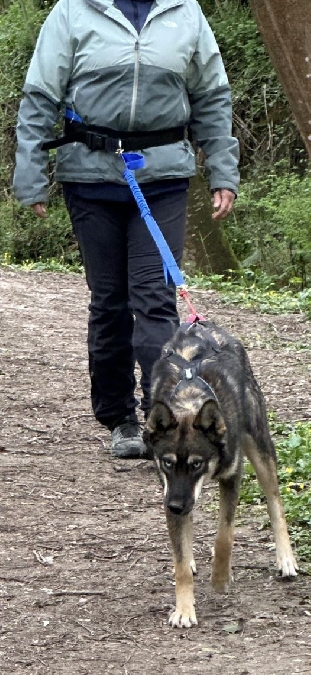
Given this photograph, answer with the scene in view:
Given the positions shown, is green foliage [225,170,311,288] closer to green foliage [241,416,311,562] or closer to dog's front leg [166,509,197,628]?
green foliage [241,416,311,562]

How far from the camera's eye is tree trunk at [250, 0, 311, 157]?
145 inches

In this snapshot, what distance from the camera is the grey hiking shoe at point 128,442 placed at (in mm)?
6543

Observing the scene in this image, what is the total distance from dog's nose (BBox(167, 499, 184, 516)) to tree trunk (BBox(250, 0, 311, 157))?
4.53ft

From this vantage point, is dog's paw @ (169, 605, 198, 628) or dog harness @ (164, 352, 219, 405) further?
dog harness @ (164, 352, 219, 405)

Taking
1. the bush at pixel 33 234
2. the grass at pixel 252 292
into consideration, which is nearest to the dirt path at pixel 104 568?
the grass at pixel 252 292

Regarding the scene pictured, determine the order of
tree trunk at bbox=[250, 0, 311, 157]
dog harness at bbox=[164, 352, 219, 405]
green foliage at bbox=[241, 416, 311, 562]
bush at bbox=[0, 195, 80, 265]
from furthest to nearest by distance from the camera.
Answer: bush at bbox=[0, 195, 80, 265]
green foliage at bbox=[241, 416, 311, 562]
dog harness at bbox=[164, 352, 219, 405]
tree trunk at bbox=[250, 0, 311, 157]

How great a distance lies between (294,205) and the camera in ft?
47.6

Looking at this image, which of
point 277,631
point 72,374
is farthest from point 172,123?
point 72,374

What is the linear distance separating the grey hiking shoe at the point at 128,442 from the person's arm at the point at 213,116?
4.59ft

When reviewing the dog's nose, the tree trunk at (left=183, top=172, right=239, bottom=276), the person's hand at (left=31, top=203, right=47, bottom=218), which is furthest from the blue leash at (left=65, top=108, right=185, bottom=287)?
the tree trunk at (left=183, top=172, right=239, bottom=276)

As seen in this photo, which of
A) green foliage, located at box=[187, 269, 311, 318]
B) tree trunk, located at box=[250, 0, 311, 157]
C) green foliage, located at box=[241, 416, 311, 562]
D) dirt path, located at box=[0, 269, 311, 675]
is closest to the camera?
tree trunk, located at box=[250, 0, 311, 157]

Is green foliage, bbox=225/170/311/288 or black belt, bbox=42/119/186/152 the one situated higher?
black belt, bbox=42/119/186/152

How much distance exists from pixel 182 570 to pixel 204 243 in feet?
37.3

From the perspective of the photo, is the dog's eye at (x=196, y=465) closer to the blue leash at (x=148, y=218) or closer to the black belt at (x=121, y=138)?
the blue leash at (x=148, y=218)
